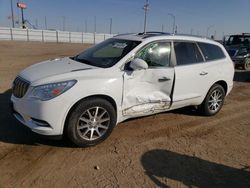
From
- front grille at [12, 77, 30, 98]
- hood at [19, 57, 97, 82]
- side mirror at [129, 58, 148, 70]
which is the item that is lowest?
front grille at [12, 77, 30, 98]

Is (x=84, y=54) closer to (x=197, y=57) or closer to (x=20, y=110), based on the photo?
(x=20, y=110)

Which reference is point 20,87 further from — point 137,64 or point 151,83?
point 151,83

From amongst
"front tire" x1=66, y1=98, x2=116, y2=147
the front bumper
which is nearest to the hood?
the front bumper

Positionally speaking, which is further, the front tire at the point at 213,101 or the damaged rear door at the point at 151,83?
the front tire at the point at 213,101


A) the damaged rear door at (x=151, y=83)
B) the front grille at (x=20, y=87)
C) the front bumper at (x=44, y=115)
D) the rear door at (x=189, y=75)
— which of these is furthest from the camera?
the rear door at (x=189, y=75)

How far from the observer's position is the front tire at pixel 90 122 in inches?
144

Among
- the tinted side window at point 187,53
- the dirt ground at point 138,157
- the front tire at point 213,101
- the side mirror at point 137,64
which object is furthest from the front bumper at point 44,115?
the front tire at point 213,101

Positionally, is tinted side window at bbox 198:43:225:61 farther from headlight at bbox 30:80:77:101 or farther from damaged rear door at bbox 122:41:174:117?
headlight at bbox 30:80:77:101

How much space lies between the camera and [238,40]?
15203 mm

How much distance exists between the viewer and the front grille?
3.65m

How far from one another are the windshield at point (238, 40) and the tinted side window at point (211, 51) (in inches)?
416

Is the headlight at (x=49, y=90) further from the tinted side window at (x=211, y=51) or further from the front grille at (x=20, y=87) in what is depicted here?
the tinted side window at (x=211, y=51)

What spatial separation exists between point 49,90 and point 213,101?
362cm

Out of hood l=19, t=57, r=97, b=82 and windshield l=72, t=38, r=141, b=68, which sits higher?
windshield l=72, t=38, r=141, b=68
